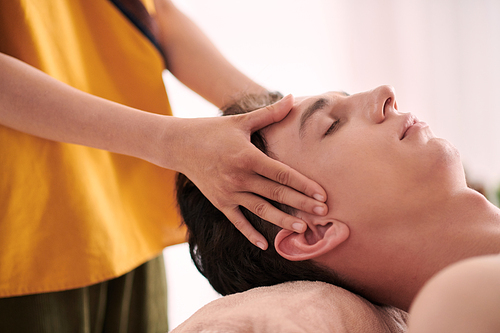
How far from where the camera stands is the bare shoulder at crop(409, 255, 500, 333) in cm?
42

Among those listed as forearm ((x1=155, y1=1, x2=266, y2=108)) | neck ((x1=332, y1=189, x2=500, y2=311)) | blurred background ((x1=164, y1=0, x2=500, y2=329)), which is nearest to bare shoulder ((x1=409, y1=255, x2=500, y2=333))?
neck ((x1=332, y1=189, x2=500, y2=311))

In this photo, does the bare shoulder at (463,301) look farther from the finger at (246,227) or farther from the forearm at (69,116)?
the forearm at (69,116)

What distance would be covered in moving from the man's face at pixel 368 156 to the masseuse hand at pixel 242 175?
6 centimetres

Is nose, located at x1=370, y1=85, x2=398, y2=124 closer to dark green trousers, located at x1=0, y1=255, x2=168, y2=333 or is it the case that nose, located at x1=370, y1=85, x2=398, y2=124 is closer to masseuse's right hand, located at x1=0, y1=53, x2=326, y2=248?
masseuse's right hand, located at x1=0, y1=53, x2=326, y2=248

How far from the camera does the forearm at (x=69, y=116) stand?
2.82 feet

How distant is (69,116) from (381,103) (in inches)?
29.0

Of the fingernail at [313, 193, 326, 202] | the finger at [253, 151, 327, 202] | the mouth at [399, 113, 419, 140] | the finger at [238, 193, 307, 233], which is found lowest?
the finger at [238, 193, 307, 233]

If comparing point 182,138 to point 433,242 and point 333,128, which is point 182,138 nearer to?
point 333,128

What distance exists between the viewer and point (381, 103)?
32.9 inches

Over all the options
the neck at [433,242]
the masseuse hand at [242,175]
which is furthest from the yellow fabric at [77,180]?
the neck at [433,242]

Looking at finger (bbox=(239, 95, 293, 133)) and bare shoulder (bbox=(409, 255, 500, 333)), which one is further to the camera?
finger (bbox=(239, 95, 293, 133))

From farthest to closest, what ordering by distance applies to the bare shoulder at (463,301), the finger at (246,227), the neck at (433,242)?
the finger at (246,227)
the neck at (433,242)
the bare shoulder at (463,301)

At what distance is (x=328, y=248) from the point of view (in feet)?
2.48

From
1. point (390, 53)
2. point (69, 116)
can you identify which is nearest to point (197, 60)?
point (69, 116)
